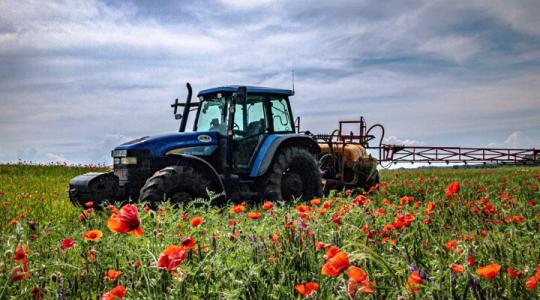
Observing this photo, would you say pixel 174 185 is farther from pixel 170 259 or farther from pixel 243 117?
pixel 170 259

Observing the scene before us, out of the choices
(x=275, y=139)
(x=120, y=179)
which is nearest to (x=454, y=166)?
(x=275, y=139)

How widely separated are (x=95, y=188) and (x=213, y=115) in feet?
7.24

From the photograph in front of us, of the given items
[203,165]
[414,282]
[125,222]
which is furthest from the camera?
[203,165]

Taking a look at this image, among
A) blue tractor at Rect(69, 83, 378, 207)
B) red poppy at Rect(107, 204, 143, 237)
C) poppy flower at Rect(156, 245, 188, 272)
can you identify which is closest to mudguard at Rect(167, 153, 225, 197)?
blue tractor at Rect(69, 83, 378, 207)

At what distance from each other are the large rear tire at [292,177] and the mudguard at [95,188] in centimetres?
228

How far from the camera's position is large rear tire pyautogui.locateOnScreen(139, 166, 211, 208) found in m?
6.40

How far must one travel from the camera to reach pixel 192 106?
8500 mm

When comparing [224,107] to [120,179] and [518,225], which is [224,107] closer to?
[120,179]

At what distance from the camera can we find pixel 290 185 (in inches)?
338

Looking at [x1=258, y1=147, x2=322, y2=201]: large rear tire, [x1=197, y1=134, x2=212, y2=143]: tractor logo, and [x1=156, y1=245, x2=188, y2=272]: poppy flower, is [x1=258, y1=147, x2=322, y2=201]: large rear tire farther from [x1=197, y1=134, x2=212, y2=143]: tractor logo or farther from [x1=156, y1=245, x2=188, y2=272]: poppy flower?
[x1=156, y1=245, x2=188, y2=272]: poppy flower

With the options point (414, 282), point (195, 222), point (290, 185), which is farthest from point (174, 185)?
point (414, 282)

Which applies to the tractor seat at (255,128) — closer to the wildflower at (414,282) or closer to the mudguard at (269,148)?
the mudguard at (269,148)

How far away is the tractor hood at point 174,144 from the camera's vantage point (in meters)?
7.28

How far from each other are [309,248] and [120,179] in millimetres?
5144
